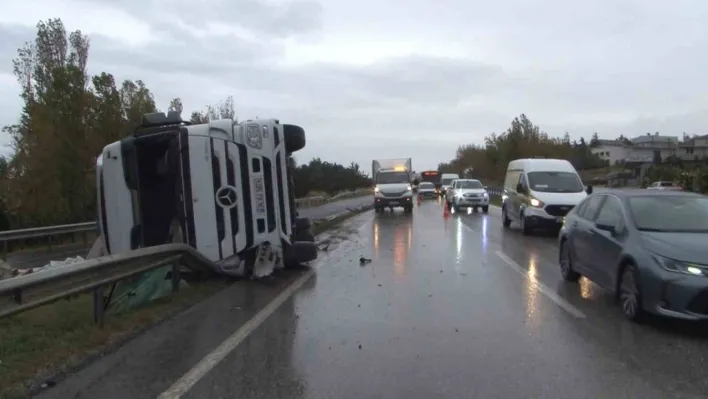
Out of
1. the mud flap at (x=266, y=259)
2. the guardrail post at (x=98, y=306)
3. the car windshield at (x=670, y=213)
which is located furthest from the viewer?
the mud flap at (x=266, y=259)

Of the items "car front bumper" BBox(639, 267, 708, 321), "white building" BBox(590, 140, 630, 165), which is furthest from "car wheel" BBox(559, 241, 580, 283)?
"white building" BBox(590, 140, 630, 165)

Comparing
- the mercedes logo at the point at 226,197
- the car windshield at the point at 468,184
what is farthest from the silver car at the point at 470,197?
the mercedes logo at the point at 226,197

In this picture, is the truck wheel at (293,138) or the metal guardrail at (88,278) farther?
the truck wheel at (293,138)

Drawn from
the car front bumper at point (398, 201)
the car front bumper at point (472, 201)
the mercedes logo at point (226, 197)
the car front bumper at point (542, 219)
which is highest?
the mercedes logo at point (226, 197)

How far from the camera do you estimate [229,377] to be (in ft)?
18.6

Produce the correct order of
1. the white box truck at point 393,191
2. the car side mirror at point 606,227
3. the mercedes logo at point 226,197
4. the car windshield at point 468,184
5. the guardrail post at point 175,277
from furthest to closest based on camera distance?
the car windshield at point 468,184 → the white box truck at point 393,191 → the mercedes logo at point 226,197 → the guardrail post at point 175,277 → the car side mirror at point 606,227

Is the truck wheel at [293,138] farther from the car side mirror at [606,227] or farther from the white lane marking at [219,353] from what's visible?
the car side mirror at [606,227]

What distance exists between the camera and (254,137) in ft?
34.5

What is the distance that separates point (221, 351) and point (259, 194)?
4237 millimetres

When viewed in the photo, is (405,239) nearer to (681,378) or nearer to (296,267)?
(296,267)

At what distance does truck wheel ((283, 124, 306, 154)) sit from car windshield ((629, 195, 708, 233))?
18.1 feet

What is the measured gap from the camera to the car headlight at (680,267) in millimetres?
6845

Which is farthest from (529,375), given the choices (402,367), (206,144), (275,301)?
(206,144)

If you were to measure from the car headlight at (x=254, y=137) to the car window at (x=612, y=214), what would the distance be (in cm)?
524
